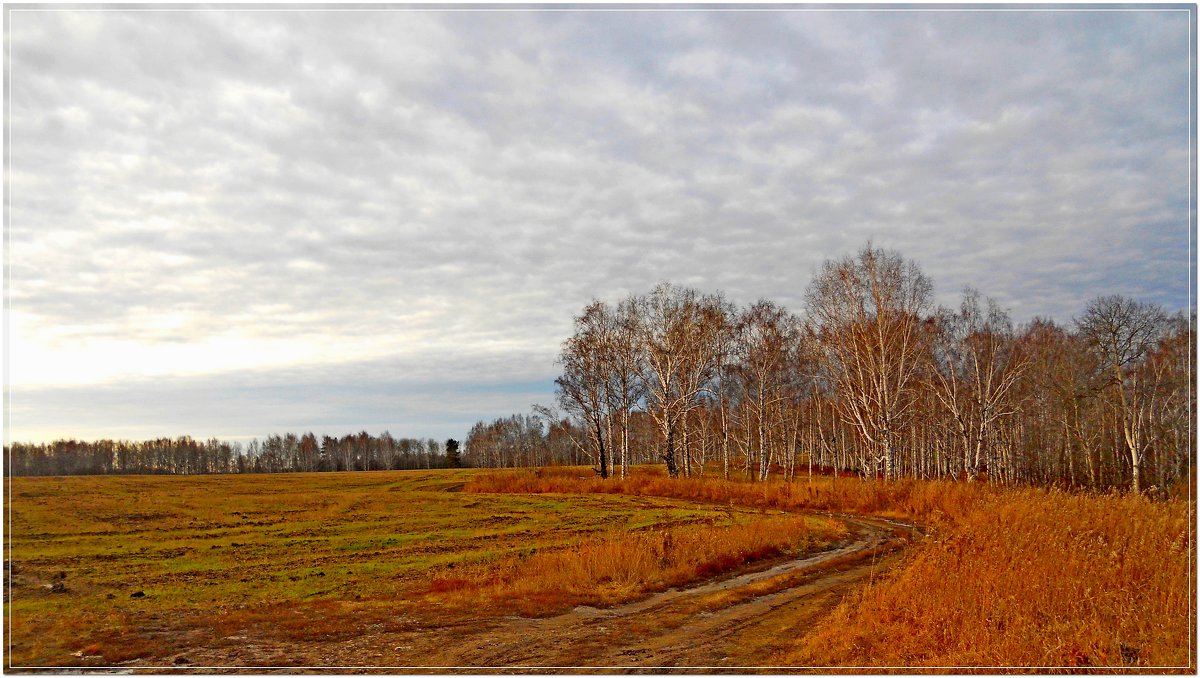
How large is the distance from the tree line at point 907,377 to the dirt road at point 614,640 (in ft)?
80.5

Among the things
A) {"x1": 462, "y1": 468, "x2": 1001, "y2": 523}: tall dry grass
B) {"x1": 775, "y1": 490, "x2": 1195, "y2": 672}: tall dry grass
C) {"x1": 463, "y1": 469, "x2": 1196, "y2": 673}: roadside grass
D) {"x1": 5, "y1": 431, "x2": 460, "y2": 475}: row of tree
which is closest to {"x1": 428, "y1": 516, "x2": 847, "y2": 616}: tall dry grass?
{"x1": 463, "y1": 469, "x2": 1196, "y2": 673}: roadside grass

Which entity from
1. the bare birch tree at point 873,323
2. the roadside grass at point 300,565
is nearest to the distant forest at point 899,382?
the bare birch tree at point 873,323

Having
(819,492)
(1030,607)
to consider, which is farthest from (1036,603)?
(819,492)

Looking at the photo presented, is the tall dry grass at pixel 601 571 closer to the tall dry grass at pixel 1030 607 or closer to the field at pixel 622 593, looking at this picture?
the field at pixel 622 593

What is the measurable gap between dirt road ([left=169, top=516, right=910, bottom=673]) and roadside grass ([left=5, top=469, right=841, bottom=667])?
87cm

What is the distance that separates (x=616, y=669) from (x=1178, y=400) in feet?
143

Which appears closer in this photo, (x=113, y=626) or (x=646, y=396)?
(x=113, y=626)

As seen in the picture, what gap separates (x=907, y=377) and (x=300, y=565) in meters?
30.6

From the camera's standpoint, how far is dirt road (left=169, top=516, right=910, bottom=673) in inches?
358

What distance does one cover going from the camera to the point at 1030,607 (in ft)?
29.9

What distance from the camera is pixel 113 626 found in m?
10.9

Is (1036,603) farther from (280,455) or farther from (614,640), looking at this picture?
(280,455)

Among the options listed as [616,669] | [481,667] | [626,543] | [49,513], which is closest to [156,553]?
[49,513]

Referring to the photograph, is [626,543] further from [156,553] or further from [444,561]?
[156,553]
